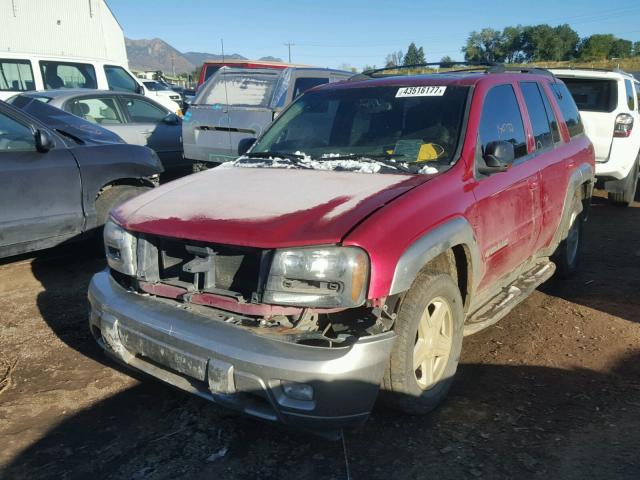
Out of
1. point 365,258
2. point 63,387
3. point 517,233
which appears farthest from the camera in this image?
point 517,233

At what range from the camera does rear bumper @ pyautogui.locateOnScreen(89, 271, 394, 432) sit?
8.04 feet

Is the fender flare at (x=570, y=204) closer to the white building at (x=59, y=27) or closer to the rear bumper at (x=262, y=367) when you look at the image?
the rear bumper at (x=262, y=367)

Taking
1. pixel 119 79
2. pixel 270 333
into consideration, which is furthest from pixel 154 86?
pixel 270 333

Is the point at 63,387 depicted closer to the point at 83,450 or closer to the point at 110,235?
the point at 83,450

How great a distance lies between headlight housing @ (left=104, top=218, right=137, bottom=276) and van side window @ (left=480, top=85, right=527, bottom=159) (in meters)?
2.20

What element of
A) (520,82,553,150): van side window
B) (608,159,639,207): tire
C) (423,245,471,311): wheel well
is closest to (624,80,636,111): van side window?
(608,159,639,207): tire

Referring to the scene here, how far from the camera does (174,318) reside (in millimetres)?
2775

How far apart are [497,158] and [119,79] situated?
11038mm

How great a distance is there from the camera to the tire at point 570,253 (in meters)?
5.21

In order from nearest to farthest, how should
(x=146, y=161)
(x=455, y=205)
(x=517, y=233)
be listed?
(x=455, y=205) → (x=517, y=233) → (x=146, y=161)

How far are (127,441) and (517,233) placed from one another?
275cm

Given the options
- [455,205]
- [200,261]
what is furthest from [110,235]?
[455,205]

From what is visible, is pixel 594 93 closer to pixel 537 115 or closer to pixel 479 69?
pixel 537 115

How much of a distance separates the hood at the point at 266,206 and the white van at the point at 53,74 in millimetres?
9485
